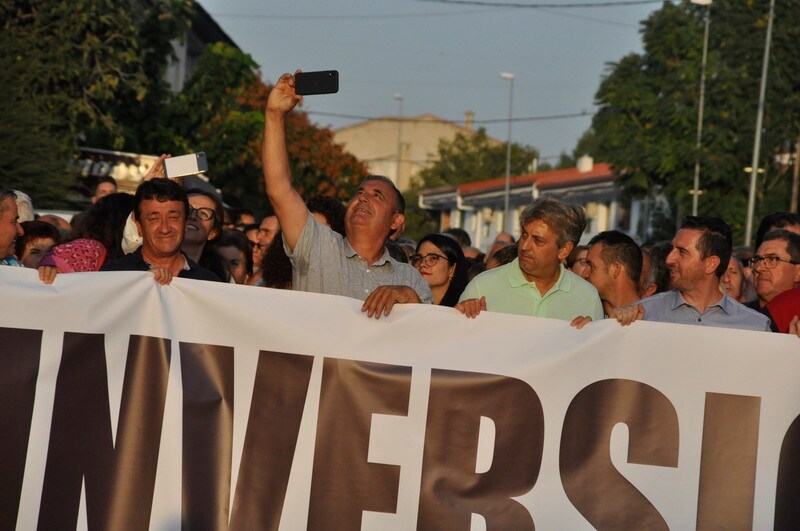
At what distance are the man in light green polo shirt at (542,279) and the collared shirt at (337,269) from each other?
30 centimetres

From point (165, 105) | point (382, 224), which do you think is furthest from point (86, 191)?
point (382, 224)

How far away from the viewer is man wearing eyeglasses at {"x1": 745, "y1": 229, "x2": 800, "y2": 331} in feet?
22.3

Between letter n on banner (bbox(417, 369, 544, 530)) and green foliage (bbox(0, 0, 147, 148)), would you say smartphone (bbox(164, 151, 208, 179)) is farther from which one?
green foliage (bbox(0, 0, 147, 148))

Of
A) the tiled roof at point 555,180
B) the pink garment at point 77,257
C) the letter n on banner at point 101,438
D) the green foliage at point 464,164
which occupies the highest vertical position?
the green foliage at point 464,164

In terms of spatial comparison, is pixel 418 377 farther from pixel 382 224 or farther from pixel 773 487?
pixel 773 487

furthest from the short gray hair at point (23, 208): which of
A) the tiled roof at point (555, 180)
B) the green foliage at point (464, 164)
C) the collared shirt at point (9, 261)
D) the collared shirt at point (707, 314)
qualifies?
the green foliage at point (464, 164)

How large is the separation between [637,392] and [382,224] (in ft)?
3.92

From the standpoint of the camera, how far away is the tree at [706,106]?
29.2 metres

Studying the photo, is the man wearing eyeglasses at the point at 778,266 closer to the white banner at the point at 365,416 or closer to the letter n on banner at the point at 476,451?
the white banner at the point at 365,416

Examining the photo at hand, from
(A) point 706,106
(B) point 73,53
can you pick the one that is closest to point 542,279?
(B) point 73,53

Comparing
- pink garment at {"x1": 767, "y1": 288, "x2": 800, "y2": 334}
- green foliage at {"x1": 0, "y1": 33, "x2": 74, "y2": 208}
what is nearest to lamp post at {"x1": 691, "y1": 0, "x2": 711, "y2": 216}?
green foliage at {"x1": 0, "y1": 33, "x2": 74, "y2": 208}

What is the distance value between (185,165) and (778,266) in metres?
3.03

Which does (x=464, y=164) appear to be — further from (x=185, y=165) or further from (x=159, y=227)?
(x=159, y=227)

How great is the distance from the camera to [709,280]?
572 cm
